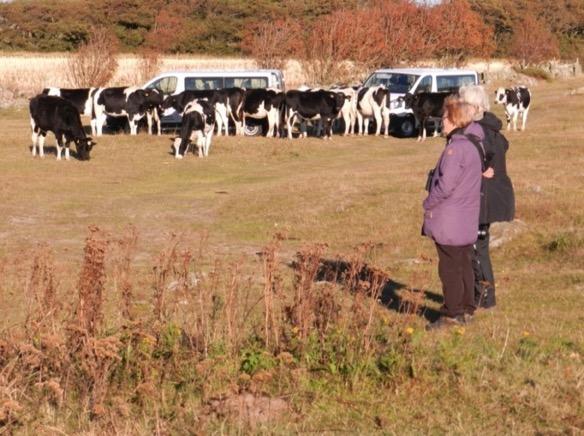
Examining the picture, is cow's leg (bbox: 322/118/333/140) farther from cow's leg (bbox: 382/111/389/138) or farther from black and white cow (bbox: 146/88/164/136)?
black and white cow (bbox: 146/88/164/136)

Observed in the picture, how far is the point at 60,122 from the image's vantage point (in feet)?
77.9

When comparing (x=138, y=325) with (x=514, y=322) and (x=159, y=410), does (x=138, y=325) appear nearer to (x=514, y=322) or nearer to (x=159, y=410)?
(x=159, y=410)

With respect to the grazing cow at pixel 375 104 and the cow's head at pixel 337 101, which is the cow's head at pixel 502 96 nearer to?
the grazing cow at pixel 375 104

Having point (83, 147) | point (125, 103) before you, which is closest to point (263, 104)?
point (125, 103)

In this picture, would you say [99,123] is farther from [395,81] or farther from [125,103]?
[395,81]

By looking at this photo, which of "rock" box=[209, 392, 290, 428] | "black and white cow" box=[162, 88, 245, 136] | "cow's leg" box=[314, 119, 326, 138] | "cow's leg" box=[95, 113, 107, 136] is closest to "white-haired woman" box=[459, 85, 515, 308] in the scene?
"rock" box=[209, 392, 290, 428]

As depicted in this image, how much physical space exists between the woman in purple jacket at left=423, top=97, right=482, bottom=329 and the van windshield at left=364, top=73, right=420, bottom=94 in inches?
937

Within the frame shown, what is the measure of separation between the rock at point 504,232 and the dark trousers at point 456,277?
15.3 ft

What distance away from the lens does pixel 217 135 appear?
94.2ft

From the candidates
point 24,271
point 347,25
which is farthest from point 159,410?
point 347,25

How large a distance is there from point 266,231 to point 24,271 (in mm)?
4319

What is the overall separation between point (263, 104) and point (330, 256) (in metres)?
16.8

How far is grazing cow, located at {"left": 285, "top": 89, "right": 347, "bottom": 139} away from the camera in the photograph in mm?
29109

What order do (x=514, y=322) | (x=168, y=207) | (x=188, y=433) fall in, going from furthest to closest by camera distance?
1. (x=168, y=207)
2. (x=514, y=322)
3. (x=188, y=433)
